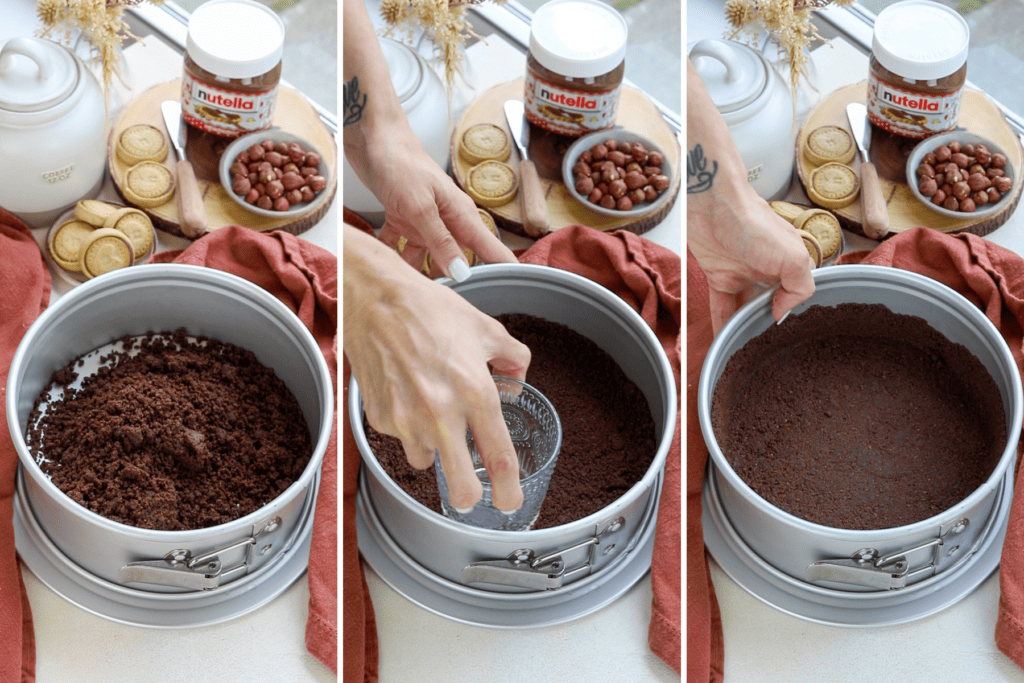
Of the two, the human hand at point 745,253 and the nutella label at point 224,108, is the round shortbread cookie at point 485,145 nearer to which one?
the human hand at point 745,253

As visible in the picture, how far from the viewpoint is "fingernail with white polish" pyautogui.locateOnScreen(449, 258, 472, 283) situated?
2.87 ft

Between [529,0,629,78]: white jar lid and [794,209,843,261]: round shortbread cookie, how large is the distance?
0.21 metres

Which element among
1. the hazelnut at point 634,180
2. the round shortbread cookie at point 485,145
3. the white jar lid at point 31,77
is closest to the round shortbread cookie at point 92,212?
the white jar lid at point 31,77

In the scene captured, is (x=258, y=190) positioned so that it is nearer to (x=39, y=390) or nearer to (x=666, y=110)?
(x=39, y=390)

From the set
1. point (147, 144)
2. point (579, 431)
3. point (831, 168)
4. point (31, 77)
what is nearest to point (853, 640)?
point (579, 431)

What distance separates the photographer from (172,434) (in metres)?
1.06

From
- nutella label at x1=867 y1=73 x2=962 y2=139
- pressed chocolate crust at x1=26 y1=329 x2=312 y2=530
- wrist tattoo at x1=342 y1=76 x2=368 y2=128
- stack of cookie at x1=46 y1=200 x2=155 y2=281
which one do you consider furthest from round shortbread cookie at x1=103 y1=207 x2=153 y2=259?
nutella label at x1=867 y1=73 x2=962 y2=139

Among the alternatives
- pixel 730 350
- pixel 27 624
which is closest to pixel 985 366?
pixel 730 350

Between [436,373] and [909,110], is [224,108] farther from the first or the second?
[909,110]

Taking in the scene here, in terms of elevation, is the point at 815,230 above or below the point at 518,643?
above

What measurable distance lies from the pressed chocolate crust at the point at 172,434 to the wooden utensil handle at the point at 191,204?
0.12 meters

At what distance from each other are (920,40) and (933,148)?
0.09 meters

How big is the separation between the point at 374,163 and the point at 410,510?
0.31 meters

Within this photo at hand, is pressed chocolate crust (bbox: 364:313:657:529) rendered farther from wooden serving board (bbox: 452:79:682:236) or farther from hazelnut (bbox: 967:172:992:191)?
hazelnut (bbox: 967:172:992:191)
